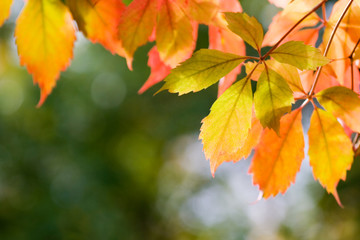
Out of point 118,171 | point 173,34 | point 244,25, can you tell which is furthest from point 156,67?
point 118,171

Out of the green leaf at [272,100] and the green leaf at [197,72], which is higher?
the green leaf at [197,72]

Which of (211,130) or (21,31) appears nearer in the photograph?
(211,130)

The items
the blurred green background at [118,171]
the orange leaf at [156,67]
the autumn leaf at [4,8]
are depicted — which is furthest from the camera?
the blurred green background at [118,171]

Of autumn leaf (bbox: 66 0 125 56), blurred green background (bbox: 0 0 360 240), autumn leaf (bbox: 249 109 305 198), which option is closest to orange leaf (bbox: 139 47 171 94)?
autumn leaf (bbox: 66 0 125 56)

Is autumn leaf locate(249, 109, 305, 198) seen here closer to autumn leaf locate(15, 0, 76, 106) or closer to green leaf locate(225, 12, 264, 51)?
green leaf locate(225, 12, 264, 51)

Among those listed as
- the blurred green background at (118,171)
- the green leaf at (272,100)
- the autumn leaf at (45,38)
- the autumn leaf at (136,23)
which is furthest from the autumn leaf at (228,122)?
the blurred green background at (118,171)

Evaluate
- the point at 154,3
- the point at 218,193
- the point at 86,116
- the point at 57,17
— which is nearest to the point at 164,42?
the point at 154,3

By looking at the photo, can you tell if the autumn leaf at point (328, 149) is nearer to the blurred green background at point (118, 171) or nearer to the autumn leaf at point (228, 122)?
the autumn leaf at point (228, 122)

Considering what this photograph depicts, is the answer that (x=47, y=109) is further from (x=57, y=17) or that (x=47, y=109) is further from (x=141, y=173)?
(x=57, y=17)
